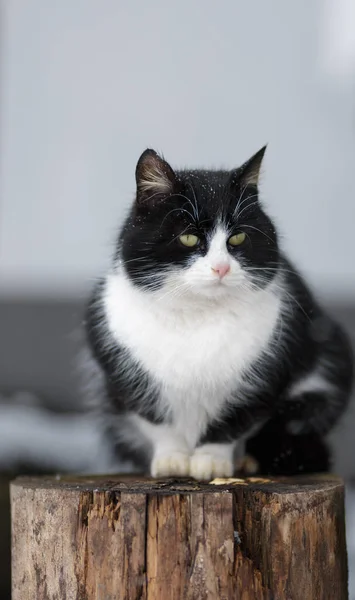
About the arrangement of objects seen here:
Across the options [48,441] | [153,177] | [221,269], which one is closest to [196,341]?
[221,269]

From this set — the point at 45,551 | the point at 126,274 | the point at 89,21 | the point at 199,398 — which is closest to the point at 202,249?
the point at 126,274

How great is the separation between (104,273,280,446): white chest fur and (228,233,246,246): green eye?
0.35 ft

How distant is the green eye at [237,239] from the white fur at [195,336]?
0.05m

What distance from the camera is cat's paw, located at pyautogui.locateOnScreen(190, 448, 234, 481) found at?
1386 mm

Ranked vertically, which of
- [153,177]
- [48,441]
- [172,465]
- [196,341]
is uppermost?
Answer: [153,177]

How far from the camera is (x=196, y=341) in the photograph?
135cm

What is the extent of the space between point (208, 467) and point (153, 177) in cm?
53

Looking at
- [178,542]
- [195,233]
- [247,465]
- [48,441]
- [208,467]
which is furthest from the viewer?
[48,441]

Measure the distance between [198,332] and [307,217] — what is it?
5.84ft

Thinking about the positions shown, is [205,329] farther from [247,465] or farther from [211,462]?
[247,465]

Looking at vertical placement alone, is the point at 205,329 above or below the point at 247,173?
below

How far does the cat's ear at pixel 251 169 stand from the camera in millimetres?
1321

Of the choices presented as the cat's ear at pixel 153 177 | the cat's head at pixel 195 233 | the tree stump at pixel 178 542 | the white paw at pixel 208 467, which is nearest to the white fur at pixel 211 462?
the white paw at pixel 208 467

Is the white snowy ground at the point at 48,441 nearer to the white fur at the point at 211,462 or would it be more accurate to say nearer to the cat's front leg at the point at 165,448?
the cat's front leg at the point at 165,448
